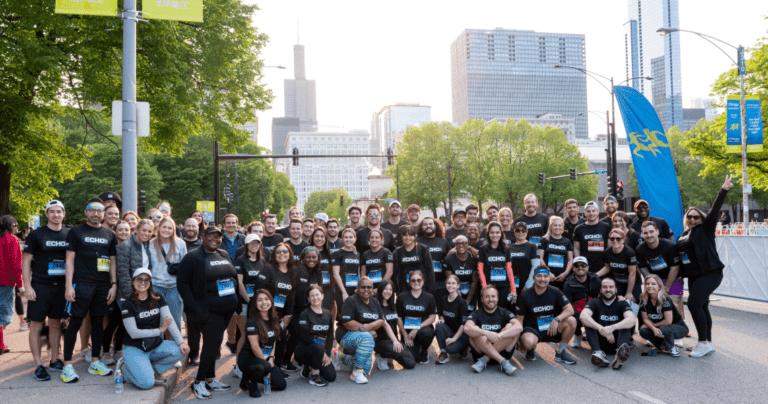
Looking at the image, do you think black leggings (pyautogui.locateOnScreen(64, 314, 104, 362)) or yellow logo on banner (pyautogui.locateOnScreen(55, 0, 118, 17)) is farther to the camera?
yellow logo on banner (pyautogui.locateOnScreen(55, 0, 118, 17))

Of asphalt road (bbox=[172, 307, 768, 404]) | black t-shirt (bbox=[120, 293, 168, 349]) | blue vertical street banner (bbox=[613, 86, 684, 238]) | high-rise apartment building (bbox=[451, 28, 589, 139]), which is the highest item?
high-rise apartment building (bbox=[451, 28, 589, 139])

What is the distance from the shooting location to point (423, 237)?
8.55m

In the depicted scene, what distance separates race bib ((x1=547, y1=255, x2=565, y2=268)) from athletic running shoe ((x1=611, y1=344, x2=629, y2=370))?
1762 millimetres

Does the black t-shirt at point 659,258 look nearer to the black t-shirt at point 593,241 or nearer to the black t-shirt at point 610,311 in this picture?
the black t-shirt at point 593,241

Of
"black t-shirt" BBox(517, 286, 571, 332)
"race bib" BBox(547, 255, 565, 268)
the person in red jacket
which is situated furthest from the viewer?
"race bib" BBox(547, 255, 565, 268)

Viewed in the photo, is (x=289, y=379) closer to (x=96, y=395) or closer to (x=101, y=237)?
(x=96, y=395)

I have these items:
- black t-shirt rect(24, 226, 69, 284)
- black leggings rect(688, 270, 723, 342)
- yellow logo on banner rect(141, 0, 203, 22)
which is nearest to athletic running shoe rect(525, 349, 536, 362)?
black leggings rect(688, 270, 723, 342)

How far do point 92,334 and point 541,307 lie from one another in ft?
17.9

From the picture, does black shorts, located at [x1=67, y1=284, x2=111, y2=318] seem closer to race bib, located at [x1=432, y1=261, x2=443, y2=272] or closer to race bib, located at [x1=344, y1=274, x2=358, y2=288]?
race bib, located at [x1=344, y1=274, x2=358, y2=288]

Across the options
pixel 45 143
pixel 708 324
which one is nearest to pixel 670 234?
pixel 708 324

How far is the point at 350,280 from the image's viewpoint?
7.72 meters

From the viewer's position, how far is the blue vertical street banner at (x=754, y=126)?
1717 cm

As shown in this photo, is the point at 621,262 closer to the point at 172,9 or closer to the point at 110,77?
the point at 172,9

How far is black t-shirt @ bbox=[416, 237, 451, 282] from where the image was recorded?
820cm
